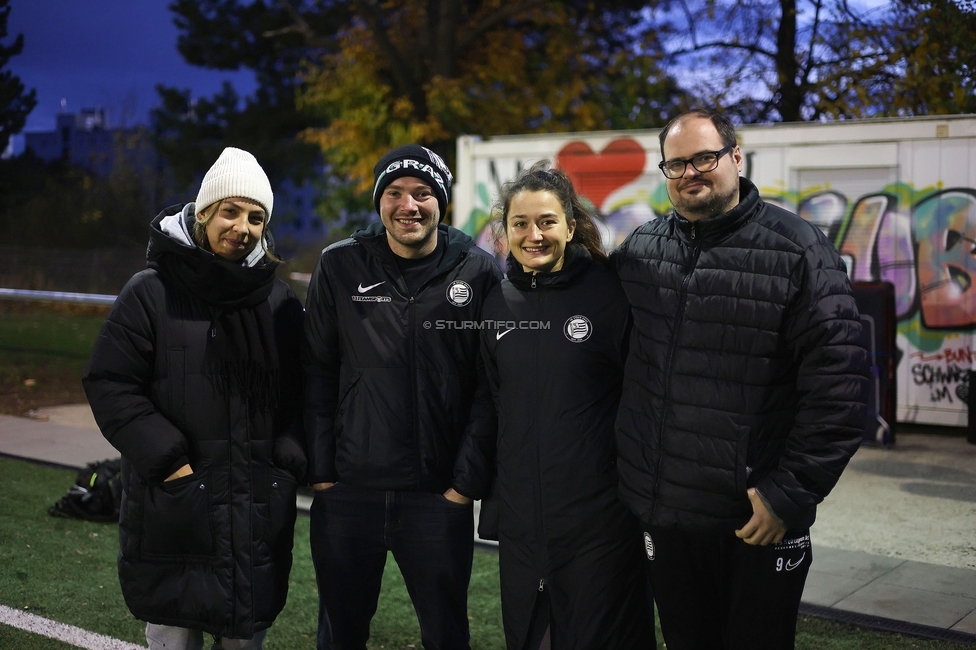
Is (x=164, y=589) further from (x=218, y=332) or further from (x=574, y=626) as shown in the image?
(x=574, y=626)

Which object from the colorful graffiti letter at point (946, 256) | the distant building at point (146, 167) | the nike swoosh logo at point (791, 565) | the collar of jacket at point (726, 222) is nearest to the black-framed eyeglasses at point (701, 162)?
the collar of jacket at point (726, 222)

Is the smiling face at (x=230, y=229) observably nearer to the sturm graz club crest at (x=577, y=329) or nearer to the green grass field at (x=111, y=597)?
the sturm graz club crest at (x=577, y=329)

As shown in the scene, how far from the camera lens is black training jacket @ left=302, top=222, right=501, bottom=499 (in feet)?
10.1

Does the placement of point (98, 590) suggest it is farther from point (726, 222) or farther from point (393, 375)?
point (726, 222)

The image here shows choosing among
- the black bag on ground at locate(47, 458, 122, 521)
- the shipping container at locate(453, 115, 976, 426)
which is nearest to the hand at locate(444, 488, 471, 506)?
the black bag on ground at locate(47, 458, 122, 521)

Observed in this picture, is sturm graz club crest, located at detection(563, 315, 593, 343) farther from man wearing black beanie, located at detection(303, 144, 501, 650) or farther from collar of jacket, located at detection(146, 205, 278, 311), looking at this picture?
collar of jacket, located at detection(146, 205, 278, 311)

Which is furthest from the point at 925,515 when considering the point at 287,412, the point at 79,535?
the point at 79,535

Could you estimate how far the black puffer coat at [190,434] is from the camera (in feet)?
9.48

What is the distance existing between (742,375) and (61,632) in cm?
314

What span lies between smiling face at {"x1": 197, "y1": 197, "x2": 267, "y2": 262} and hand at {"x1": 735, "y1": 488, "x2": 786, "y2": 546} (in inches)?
67.6

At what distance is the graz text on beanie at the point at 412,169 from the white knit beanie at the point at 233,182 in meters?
0.36

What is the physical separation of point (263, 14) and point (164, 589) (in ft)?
69.7

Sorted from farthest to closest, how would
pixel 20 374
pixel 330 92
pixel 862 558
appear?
1. pixel 330 92
2. pixel 20 374
3. pixel 862 558

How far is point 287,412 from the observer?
321 cm
